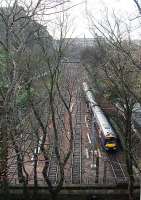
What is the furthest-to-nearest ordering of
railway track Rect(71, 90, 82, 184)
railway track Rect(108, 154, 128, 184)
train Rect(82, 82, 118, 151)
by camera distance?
train Rect(82, 82, 118, 151) → railway track Rect(71, 90, 82, 184) → railway track Rect(108, 154, 128, 184)

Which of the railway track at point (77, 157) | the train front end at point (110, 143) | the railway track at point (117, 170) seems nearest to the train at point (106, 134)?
the train front end at point (110, 143)

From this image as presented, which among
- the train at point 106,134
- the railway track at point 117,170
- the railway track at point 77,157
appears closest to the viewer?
the railway track at point 117,170

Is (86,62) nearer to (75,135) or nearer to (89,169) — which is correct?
(75,135)

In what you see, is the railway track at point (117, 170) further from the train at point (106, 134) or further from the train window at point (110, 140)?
the train window at point (110, 140)

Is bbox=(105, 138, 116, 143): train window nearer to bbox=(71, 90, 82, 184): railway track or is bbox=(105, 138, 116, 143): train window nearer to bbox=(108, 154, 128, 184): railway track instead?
bbox=(108, 154, 128, 184): railway track

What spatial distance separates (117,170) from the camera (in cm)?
2225

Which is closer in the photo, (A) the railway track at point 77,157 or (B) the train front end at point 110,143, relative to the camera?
(A) the railway track at point 77,157

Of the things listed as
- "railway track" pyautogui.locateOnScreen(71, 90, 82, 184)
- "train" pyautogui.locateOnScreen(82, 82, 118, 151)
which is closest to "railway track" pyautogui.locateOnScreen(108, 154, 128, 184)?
"train" pyautogui.locateOnScreen(82, 82, 118, 151)

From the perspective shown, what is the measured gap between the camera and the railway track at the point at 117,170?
20.4 meters

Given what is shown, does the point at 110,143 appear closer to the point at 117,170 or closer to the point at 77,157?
the point at 77,157

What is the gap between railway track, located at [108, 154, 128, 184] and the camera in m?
20.4

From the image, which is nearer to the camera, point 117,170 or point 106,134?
point 117,170

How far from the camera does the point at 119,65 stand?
16109 mm

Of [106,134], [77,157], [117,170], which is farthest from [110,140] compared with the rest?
[117,170]
